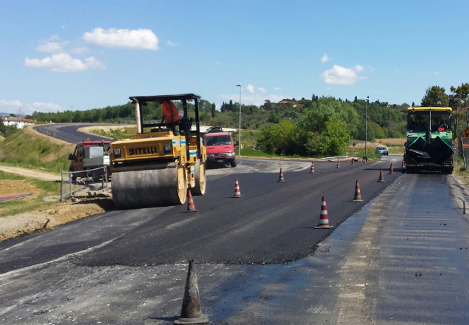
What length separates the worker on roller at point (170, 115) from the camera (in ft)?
62.5

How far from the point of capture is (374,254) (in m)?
10.3

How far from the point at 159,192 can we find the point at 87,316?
10.3 metres

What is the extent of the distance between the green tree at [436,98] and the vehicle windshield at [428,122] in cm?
3771

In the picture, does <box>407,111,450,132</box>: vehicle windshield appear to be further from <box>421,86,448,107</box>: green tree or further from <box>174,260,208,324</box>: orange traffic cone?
<box>421,86,448,107</box>: green tree

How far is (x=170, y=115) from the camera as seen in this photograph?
19.1 meters

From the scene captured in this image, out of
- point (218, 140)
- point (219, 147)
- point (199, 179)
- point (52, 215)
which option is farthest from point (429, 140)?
point (52, 215)

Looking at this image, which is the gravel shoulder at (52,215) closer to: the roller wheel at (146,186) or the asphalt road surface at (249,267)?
the asphalt road surface at (249,267)

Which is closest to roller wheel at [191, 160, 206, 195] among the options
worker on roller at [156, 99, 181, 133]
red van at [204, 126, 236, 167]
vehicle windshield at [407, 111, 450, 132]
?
worker on roller at [156, 99, 181, 133]

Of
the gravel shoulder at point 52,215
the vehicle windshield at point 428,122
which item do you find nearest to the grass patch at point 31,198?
the gravel shoulder at point 52,215

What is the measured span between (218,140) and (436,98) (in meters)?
38.7

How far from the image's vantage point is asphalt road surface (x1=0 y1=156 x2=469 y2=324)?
22.7 ft

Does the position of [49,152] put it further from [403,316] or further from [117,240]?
[403,316]

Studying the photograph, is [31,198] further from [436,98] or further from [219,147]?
[436,98]

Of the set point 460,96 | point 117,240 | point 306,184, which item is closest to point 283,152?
point 460,96
